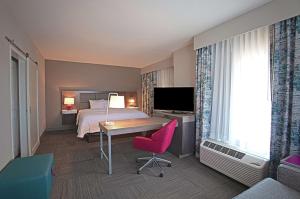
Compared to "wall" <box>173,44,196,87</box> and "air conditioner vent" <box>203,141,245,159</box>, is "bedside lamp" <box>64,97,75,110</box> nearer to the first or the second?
"wall" <box>173,44,196,87</box>

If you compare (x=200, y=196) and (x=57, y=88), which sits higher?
(x=57, y=88)

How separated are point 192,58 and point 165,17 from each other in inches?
60.1

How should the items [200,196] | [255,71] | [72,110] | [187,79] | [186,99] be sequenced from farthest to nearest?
[72,110] → [187,79] → [186,99] → [255,71] → [200,196]

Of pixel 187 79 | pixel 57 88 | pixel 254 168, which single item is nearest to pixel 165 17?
pixel 187 79

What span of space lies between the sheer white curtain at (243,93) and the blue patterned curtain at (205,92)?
0.10 m

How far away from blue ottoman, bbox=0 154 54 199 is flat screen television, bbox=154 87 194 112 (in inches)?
105

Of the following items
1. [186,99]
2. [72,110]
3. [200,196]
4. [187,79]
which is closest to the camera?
[200,196]

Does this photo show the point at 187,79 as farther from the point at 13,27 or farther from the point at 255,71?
the point at 13,27

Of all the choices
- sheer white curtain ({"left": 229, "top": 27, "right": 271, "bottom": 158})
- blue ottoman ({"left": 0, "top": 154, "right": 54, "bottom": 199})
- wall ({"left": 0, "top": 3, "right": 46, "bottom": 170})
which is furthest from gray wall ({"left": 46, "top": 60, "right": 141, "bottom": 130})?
sheer white curtain ({"left": 229, "top": 27, "right": 271, "bottom": 158})

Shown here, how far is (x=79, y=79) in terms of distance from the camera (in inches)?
237

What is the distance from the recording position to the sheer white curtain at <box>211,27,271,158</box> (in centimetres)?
231

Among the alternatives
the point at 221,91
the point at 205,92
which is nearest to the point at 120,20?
the point at 205,92

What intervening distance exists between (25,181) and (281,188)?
2.56 m

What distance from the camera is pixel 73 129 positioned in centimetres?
581
